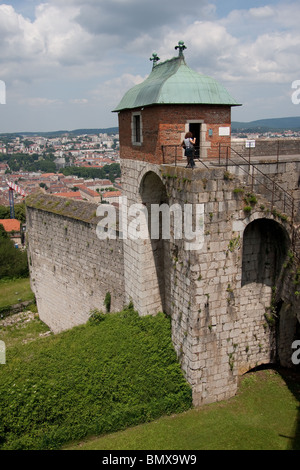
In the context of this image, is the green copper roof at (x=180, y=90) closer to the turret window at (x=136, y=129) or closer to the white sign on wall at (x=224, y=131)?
the turret window at (x=136, y=129)

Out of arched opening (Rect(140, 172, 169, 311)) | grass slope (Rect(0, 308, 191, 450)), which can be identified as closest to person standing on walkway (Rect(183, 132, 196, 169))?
arched opening (Rect(140, 172, 169, 311))

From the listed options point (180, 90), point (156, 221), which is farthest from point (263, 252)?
point (180, 90)

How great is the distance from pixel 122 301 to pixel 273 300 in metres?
5.97

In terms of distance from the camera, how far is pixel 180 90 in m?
11.4

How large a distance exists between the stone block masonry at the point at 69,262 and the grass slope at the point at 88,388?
3.62 metres

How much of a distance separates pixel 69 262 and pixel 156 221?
716 cm

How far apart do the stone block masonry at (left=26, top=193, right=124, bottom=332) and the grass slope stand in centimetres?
362

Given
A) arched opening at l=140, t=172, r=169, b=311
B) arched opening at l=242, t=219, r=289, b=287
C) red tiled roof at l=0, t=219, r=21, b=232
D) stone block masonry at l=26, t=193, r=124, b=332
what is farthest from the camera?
red tiled roof at l=0, t=219, r=21, b=232

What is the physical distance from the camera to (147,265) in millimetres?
13445

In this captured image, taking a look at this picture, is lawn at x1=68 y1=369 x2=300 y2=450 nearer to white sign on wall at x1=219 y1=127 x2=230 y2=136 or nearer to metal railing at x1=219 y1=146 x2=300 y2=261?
metal railing at x1=219 y1=146 x2=300 y2=261

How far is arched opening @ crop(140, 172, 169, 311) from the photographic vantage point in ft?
42.9

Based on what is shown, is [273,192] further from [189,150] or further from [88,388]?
[88,388]

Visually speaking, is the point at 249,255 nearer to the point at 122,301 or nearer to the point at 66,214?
the point at 122,301

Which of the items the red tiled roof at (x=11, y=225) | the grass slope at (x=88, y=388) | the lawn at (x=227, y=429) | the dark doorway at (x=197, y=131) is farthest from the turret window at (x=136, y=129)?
the red tiled roof at (x=11, y=225)
